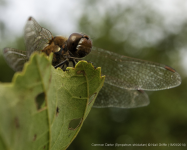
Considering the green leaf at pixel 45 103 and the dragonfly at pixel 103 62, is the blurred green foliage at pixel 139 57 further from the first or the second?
the green leaf at pixel 45 103

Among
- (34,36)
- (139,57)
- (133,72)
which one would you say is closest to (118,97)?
(133,72)

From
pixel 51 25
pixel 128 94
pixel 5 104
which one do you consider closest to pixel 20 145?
pixel 5 104

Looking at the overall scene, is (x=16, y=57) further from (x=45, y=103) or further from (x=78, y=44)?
(x=45, y=103)

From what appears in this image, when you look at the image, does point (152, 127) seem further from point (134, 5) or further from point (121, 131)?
point (134, 5)

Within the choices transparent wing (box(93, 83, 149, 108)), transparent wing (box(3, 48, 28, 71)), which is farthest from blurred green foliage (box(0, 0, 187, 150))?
transparent wing (box(3, 48, 28, 71))

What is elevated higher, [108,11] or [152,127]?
[108,11]

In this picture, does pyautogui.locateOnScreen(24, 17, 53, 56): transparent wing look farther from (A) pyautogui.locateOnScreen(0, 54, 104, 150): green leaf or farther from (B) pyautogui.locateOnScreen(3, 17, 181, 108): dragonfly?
(A) pyautogui.locateOnScreen(0, 54, 104, 150): green leaf
